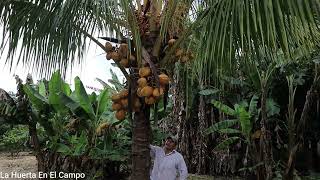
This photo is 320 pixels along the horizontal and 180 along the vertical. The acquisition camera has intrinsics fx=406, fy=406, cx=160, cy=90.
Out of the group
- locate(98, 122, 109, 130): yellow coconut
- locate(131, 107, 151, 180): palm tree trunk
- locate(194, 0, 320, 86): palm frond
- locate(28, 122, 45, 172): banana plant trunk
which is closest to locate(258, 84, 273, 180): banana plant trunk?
locate(98, 122, 109, 130): yellow coconut

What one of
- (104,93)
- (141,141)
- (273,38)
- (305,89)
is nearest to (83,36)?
(141,141)

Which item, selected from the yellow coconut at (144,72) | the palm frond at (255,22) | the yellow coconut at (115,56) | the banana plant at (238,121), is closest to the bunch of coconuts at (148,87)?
the yellow coconut at (144,72)

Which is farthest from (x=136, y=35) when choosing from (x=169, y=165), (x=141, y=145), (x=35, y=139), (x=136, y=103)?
(x=35, y=139)

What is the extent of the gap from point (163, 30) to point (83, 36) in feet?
2.94

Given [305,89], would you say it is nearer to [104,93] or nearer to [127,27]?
[104,93]

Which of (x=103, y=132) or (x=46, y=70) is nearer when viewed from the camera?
(x=46, y=70)

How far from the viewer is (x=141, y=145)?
414 cm

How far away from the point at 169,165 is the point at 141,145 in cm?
105

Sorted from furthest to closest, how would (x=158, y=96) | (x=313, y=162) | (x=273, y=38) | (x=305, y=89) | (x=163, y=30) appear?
(x=313, y=162) → (x=305, y=89) → (x=158, y=96) → (x=163, y=30) → (x=273, y=38)

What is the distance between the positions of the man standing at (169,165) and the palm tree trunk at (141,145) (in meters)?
0.92

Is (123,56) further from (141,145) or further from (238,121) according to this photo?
(238,121)

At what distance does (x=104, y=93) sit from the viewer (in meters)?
8.18

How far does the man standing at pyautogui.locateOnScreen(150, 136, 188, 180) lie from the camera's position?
5059 millimetres

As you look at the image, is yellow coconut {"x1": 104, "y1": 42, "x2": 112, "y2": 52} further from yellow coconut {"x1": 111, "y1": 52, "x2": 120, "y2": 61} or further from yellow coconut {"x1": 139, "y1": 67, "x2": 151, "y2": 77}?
yellow coconut {"x1": 139, "y1": 67, "x2": 151, "y2": 77}
